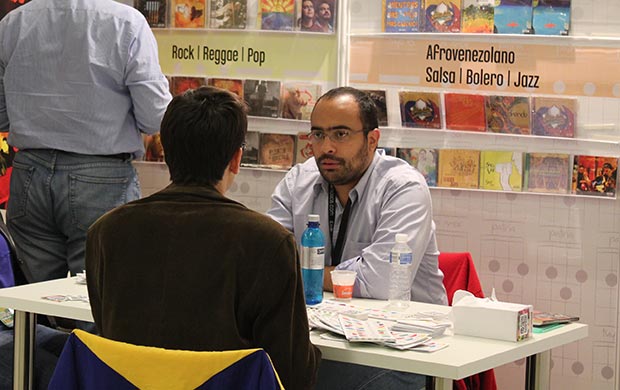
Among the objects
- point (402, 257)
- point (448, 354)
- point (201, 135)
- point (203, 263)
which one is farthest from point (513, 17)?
point (203, 263)

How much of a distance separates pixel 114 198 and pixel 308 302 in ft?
4.86

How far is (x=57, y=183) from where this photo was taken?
405cm

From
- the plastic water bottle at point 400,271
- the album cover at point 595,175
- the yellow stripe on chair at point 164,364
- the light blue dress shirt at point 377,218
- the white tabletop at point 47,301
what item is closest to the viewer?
the yellow stripe on chair at point 164,364

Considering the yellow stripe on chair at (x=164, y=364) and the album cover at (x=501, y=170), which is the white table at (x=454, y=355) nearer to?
the yellow stripe on chair at (x=164, y=364)

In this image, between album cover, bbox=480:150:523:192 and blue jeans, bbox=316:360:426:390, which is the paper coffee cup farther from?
album cover, bbox=480:150:523:192

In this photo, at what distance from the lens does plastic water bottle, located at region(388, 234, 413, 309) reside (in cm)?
301

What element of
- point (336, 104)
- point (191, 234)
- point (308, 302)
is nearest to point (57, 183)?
point (336, 104)

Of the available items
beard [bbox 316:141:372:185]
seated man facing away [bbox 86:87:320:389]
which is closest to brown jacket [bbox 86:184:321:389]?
seated man facing away [bbox 86:87:320:389]

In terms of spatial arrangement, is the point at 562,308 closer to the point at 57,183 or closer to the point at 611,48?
the point at 611,48

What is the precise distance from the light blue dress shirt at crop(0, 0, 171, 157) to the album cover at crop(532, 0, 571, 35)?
166cm

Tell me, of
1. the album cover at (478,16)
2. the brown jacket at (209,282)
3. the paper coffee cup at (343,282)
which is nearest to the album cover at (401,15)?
the album cover at (478,16)

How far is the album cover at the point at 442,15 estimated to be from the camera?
174 inches

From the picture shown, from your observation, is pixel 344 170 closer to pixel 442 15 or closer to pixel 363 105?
pixel 363 105

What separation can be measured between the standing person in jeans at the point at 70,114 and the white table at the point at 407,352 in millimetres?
823
